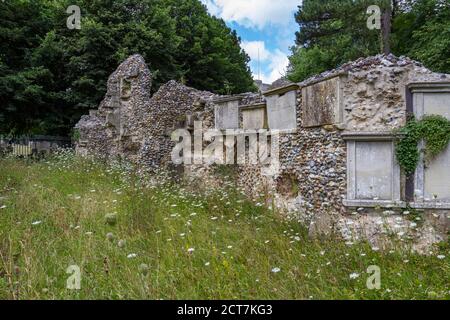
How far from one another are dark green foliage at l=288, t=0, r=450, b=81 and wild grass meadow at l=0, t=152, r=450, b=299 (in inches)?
489

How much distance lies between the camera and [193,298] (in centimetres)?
311

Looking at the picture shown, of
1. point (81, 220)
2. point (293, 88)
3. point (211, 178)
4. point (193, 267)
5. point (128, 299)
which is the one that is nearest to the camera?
point (128, 299)

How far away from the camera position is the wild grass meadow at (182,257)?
3176 mm

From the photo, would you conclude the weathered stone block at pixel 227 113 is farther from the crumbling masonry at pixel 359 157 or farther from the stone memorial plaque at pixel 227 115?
the crumbling masonry at pixel 359 157

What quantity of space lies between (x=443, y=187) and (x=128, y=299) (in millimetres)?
4439

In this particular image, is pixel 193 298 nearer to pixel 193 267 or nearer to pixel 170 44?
pixel 193 267

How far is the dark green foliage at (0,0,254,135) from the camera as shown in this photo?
17.5m

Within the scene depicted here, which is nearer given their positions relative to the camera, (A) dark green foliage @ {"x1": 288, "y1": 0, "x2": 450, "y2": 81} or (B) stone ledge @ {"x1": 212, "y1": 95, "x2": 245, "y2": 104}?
(B) stone ledge @ {"x1": 212, "y1": 95, "x2": 245, "y2": 104}

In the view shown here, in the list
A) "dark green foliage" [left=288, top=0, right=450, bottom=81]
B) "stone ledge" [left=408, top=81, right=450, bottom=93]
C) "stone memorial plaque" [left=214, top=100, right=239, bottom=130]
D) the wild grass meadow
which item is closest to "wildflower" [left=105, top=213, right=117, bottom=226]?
the wild grass meadow

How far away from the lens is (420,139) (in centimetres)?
478

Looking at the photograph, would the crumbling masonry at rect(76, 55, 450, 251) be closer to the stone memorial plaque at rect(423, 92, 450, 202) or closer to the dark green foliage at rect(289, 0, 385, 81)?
the stone memorial plaque at rect(423, 92, 450, 202)

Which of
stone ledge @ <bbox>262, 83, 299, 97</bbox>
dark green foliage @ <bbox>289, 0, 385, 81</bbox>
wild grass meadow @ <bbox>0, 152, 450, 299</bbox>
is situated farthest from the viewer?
dark green foliage @ <bbox>289, 0, 385, 81</bbox>

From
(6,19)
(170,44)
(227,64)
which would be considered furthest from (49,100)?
(227,64)

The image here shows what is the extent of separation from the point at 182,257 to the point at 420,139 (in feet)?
12.2
